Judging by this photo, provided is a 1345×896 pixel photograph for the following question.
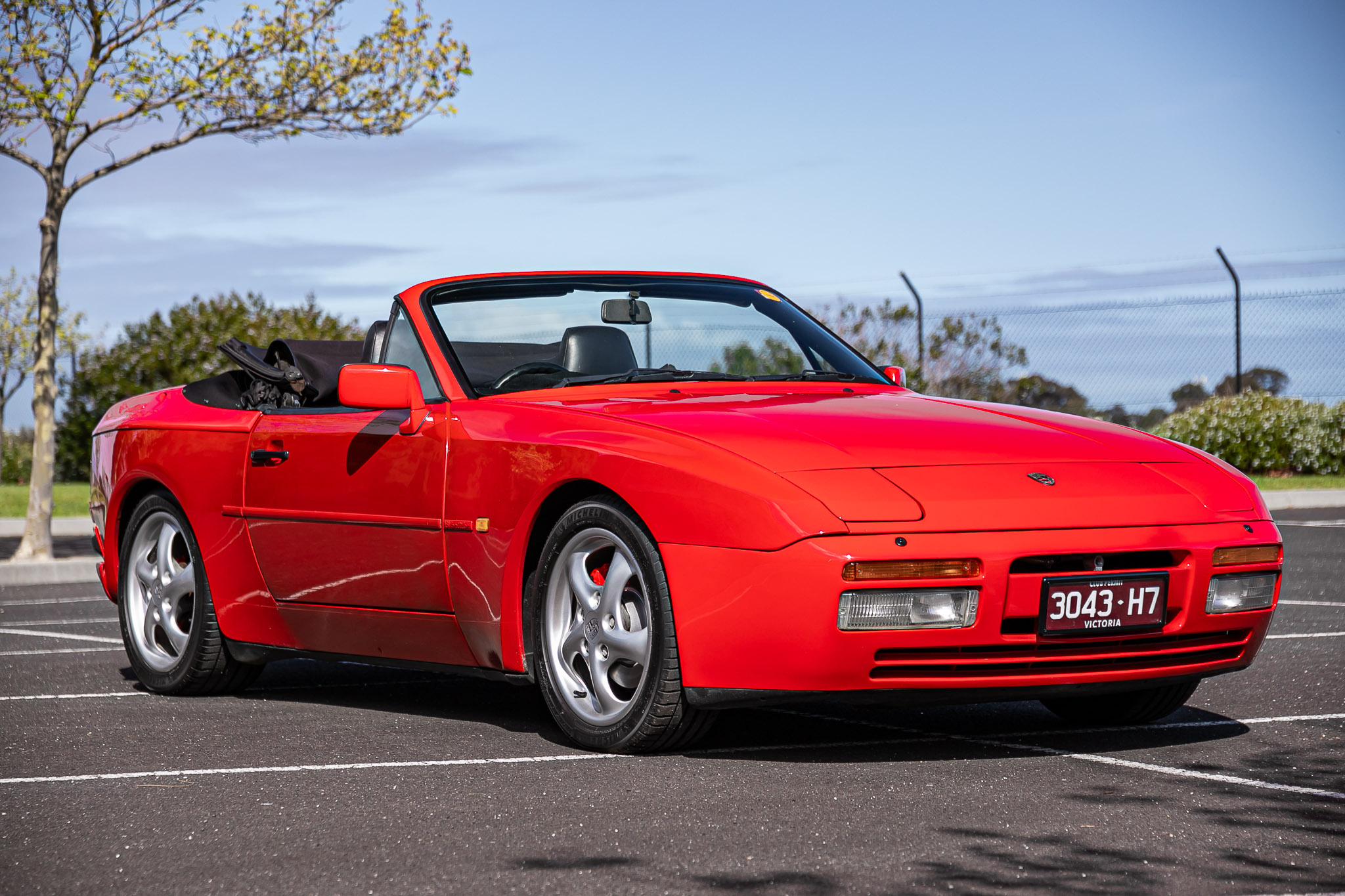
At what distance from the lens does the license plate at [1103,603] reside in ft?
14.8

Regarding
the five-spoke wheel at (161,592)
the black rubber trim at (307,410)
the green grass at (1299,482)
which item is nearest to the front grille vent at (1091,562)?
the black rubber trim at (307,410)

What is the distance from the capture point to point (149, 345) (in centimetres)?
2692

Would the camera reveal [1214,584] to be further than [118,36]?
No

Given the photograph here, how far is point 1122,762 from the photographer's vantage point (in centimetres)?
473

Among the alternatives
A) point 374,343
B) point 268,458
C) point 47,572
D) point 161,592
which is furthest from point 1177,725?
point 47,572

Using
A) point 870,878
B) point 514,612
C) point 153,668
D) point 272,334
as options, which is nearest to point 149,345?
point 272,334

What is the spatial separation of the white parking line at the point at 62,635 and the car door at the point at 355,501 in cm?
292

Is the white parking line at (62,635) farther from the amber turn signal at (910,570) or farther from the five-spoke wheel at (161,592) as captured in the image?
the amber turn signal at (910,570)

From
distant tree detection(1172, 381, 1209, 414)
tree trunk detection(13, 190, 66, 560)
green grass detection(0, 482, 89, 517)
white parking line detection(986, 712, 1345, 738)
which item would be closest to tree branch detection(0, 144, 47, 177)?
tree trunk detection(13, 190, 66, 560)

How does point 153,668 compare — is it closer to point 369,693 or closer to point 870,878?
point 369,693

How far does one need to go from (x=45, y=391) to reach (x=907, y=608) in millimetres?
10631

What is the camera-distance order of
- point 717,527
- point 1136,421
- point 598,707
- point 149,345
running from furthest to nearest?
1. point 149,345
2. point 1136,421
3. point 598,707
4. point 717,527

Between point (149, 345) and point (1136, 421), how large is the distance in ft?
51.0

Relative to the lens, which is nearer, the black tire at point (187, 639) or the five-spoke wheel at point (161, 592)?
the black tire at point (187, 639)
